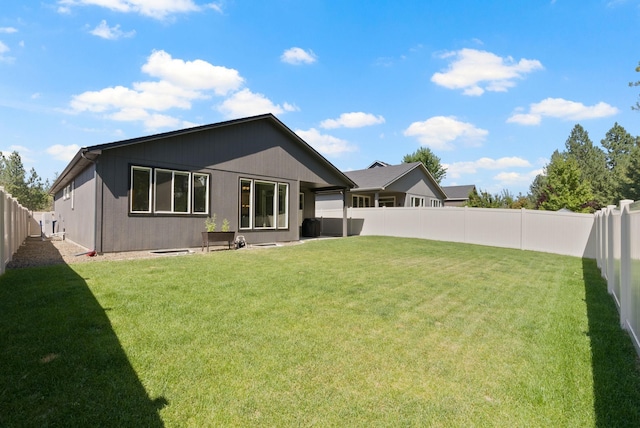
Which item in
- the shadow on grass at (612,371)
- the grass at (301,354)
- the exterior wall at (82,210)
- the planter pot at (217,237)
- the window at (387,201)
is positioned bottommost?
the shadow on grass at (612,371)

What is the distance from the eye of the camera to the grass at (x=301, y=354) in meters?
2.34

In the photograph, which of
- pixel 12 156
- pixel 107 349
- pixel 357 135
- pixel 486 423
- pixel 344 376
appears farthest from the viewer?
pixel 12 156

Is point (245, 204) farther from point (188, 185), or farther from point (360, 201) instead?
point (360, 201)

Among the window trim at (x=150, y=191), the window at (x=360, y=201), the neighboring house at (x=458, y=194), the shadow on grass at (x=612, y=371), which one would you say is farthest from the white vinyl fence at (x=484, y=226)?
the neighboring house at (x=458, y=194)

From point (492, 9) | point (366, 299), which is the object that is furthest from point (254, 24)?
point (366, 299)

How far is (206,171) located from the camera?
38.0 ft

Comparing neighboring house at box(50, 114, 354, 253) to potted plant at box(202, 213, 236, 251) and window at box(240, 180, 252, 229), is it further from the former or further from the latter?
potted plant at box(202, 213, 236, 251)

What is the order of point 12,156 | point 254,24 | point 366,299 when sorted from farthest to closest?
point 12,156 < point 254,24 < point 366,299

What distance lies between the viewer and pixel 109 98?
73.5 feet

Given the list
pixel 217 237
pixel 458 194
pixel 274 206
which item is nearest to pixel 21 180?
pixel 274 206

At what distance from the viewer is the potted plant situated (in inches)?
419

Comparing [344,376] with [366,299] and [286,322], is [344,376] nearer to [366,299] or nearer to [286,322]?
[286,322]

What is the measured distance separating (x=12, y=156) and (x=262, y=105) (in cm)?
4139

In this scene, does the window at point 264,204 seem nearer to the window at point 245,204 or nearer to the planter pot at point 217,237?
the window at point 245,204
